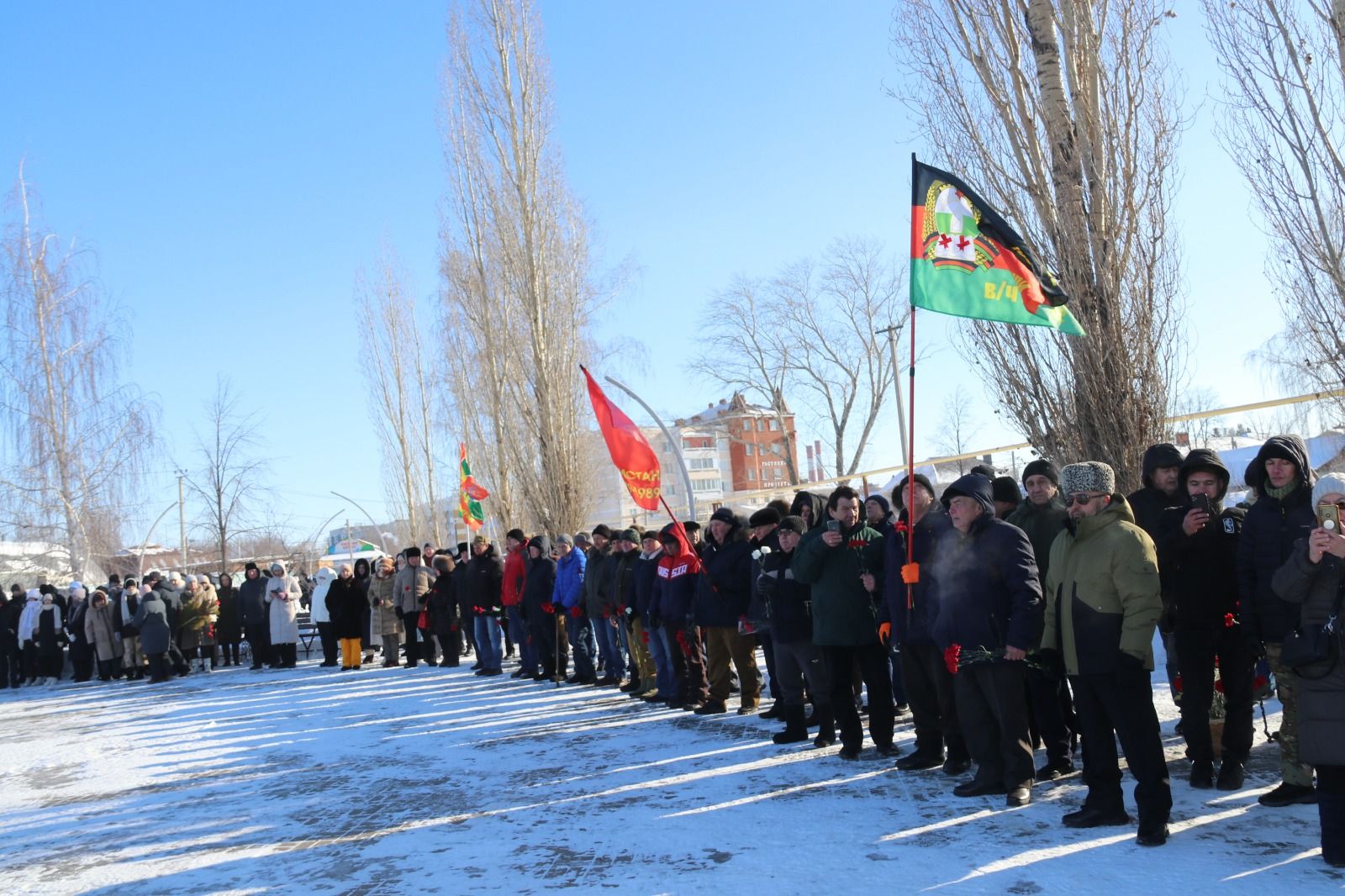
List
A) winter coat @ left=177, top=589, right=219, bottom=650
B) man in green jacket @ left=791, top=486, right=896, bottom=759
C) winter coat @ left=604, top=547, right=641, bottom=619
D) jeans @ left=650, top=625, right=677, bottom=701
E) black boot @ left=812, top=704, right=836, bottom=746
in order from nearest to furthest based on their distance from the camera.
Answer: man in green jacket @ left=791, top=486, right=896, bottom=759 → black boot @ left=812, top=704, right=836, bottom=746 → jeans @ left=650, top=625, right=677, bottom=701 → winter coat @ left=604, top=547, right=641, bottom=619 → winter coat @ left=177, top=589, right=219, bottom=650

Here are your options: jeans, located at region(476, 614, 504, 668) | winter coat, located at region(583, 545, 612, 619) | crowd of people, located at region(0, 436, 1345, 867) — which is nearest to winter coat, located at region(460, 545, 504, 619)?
jeans, located at region(476, 614, 504, 668)

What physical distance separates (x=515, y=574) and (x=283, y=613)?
20.3ft

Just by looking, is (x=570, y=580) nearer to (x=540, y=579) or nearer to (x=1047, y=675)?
(x=540, y=579)

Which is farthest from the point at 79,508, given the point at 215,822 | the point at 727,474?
the point at 727,474

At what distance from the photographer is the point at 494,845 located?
564 centimetres

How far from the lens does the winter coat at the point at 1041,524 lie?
262 inches

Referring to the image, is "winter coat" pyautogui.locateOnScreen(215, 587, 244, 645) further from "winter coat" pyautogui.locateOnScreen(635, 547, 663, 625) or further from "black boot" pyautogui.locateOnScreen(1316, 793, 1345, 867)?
"black boot" pyautogui.locateOnScreen(1316, 793, 1345, 867)

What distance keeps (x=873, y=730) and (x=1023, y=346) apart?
→ 15.6 feet

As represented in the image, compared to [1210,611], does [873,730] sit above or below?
below

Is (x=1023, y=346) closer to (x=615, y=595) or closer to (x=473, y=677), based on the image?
(x=615, y=595)

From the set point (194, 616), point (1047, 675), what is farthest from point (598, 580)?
point (194, 616)

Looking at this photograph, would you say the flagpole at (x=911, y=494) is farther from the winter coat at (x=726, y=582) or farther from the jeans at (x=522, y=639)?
the jeans at (x=522, y=639)

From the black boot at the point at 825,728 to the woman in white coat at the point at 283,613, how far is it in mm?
12327

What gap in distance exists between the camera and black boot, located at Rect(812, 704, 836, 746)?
7715 mm
